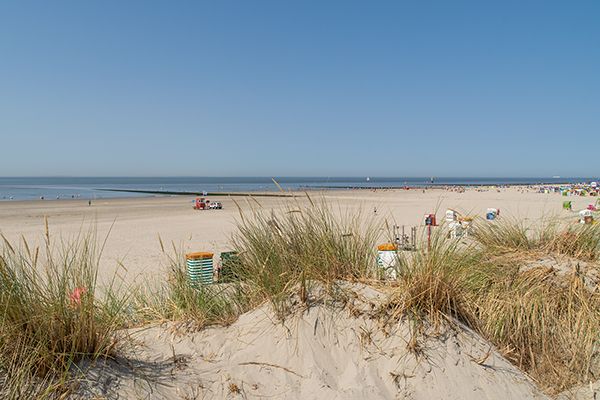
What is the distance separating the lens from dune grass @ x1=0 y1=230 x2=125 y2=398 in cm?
210

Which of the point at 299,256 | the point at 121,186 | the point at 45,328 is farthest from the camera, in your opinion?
the point at 121,186

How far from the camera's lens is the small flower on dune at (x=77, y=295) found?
7.88ft

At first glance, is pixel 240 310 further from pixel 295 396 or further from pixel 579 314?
pixel 579 314

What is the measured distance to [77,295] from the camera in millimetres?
2467

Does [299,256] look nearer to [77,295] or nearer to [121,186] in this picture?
[77,295]

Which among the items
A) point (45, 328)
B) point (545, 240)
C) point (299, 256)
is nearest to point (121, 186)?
point (545, 240)

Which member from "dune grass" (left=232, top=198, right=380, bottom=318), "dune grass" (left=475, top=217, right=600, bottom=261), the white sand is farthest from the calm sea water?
"dune grass" (left=475, top=217, right=600, bottom=261)

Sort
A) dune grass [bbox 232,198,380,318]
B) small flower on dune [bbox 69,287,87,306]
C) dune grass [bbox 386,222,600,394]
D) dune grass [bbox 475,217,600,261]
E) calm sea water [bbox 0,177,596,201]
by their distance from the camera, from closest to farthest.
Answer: small flower on dune [bbox 69,287,87,306] → dune grass [bbox 386,222,600,394] → dune grass [bbox 232,198,380,318] → dune grass [bbox 475,217,600,261] → calm sea water [bbox 0,177,596,201]

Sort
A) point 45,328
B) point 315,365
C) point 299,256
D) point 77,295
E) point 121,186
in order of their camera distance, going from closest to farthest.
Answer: point 45,328, point 77,295, point 315,365, point 299,256, point 121,186

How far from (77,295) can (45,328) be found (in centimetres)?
26

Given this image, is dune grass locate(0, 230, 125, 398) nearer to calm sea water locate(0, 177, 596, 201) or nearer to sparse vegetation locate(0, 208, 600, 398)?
sparse vegetation locate(0, 208, 600, 398)

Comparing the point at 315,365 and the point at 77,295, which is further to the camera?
the point at 315,365

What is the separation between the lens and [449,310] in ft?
9.67

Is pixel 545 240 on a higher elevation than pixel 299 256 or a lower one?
lower
